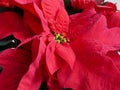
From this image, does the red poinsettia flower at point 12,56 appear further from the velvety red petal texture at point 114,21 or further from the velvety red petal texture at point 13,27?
the velvety red petal texture at point 114,21

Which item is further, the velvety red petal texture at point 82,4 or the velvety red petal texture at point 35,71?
the velvety red petal texture at point 82,4

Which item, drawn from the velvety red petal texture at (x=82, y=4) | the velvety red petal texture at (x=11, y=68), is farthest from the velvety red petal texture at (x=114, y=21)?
the velvety red petal texture at (x=11, y=68)

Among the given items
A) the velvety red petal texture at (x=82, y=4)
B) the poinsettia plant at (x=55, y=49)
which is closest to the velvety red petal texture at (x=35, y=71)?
the poinsettia plant at (x=55, y=49)

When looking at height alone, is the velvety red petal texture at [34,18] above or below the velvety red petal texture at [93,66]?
above

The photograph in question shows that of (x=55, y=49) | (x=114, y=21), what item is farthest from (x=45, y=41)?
(x=114, y=21)

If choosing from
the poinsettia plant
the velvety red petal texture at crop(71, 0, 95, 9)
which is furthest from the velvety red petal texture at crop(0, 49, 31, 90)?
the velvety red petal texture at crop(71, 0, 95, 9)

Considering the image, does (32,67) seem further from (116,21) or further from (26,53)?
(116,21)

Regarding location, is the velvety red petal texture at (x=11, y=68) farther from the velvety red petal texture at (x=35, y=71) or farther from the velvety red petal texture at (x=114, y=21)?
the velvety red petal texture at (x=114, y=21)

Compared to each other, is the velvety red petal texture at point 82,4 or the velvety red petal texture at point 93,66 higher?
the velvety red petal texture at point 82,4
